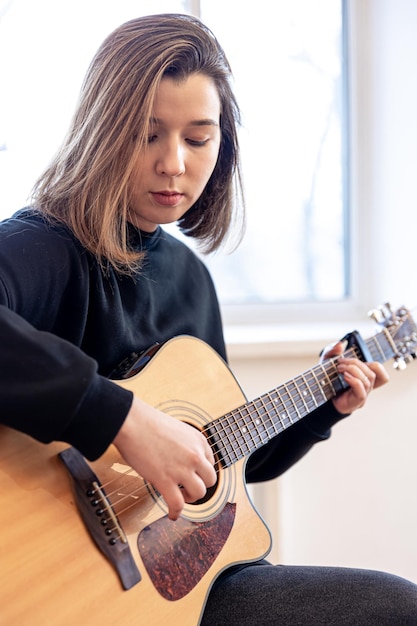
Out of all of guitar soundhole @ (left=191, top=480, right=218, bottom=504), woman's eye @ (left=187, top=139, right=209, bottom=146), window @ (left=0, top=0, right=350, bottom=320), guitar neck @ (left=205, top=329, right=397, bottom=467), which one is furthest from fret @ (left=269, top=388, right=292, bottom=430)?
window @ (left=0, top=0, right=350, bottom=320)

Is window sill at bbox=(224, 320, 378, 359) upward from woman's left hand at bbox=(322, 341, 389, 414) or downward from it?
downward

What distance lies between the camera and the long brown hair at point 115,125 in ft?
3.45

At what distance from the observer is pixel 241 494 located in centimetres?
113

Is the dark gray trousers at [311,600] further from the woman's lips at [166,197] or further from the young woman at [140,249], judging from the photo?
the woman's lips at [166,197]

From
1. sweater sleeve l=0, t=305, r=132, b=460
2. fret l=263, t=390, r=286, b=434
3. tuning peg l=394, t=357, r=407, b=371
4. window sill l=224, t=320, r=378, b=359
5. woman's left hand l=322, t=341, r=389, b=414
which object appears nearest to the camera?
sweater sleeve l=0, t=305, r=132, b=460

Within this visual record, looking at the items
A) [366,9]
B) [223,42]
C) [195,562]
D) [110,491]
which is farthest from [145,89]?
[366,9]

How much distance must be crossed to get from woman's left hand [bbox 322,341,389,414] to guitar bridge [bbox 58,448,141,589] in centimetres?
51

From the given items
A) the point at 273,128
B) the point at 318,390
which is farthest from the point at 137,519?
the point at 273,128

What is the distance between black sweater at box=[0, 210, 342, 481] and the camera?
0.85 m

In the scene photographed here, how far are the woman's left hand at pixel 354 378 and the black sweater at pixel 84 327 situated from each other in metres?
0.03

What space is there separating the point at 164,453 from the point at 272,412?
0.93 feet

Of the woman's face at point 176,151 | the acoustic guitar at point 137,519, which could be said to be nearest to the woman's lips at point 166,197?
the woman's face at point 176,151

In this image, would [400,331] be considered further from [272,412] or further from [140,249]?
[140,249]

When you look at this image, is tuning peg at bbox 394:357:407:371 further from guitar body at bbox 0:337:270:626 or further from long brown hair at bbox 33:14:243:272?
long brown hair at bbox 33:14:243:272
